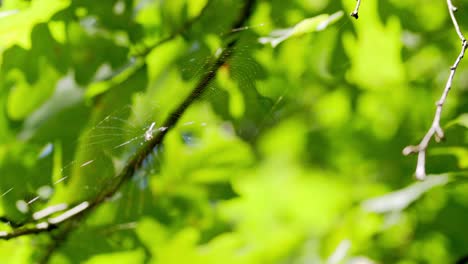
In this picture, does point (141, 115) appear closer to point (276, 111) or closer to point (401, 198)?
point (276, 111)

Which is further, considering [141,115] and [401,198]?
[401,198]

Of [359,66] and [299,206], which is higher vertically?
[359,66]

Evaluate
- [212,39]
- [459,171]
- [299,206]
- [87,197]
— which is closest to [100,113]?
[87,197]

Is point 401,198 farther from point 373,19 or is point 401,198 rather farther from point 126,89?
point 126,89

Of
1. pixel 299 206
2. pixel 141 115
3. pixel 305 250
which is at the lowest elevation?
pixel 305 250
